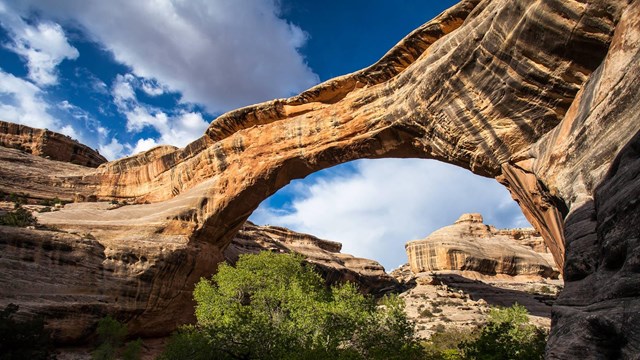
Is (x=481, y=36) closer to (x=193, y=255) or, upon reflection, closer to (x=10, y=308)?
(x=193, y=255)

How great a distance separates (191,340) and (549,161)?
1703 cm

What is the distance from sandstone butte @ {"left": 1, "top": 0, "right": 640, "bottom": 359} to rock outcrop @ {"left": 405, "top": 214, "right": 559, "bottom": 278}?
3452 centimetres

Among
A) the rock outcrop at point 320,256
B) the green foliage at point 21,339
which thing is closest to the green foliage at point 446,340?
the rock outcrop at point 320,256

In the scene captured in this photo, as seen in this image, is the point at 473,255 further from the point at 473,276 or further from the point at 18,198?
the point at 18,198

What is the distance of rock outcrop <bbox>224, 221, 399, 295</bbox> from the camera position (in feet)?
153

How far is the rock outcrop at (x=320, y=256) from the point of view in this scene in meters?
46.7

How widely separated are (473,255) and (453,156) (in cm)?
3852

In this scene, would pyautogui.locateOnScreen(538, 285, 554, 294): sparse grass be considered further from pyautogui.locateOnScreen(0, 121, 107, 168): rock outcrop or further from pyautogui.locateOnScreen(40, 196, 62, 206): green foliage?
pyautogui.locateOnScreen(0, 121, 107, 168): rock outcrop

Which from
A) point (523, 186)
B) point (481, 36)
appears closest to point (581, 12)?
point (481, 36)

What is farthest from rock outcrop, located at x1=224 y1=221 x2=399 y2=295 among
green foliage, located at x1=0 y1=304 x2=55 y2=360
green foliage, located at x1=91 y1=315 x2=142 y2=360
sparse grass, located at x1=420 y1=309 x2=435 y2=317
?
green foliage, located at x1=0 y1=304 x2=55 y2=360

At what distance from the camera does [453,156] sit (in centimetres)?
2041

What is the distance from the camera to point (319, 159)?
2559 centimetres

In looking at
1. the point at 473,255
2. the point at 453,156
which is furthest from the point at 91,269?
the point at 473,255

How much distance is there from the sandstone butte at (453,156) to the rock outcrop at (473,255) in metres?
34.5
